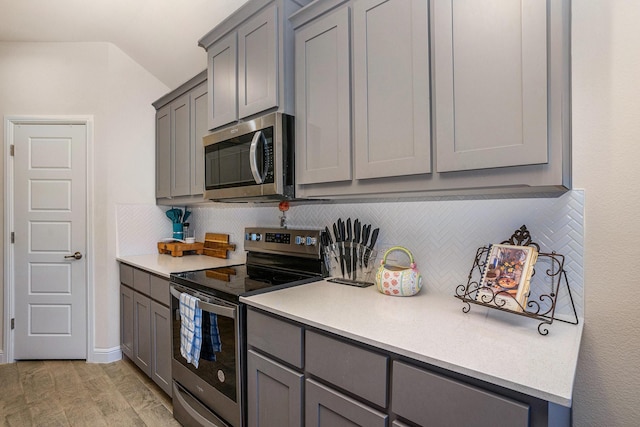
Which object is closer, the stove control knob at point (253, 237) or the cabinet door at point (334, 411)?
the cabinet door at point (334, 411)

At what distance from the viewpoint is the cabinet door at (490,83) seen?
3.47 feet

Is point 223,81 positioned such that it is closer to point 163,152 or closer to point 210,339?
point 163,152

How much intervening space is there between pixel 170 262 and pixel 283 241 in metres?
1.10

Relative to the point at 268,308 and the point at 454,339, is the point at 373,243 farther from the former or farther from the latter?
the point at 454,339

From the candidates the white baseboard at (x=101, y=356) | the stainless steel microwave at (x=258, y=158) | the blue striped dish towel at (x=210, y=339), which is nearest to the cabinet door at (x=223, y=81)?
the stainless steel microwave at (x=258, y=158)

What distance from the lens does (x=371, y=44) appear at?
4.85 feet

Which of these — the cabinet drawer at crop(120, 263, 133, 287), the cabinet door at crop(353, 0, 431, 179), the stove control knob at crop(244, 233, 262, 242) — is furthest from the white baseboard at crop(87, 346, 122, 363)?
the cabinet door at crop(353, 0, 431, 179)

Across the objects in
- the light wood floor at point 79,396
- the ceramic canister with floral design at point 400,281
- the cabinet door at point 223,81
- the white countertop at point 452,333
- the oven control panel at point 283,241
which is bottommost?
the light wood floor at point 79,396

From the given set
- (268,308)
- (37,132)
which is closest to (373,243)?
(268,308)

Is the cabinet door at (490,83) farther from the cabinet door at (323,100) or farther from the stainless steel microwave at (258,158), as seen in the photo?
the stainless steel microwave at (258,158)

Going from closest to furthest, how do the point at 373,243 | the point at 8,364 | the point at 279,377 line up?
1. the point at 279,377
2. the point at 373,243
3. the point at 8,364

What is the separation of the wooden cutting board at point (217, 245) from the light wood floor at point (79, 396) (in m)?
1.07

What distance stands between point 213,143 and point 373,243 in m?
1.19

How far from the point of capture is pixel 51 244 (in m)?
3.00
